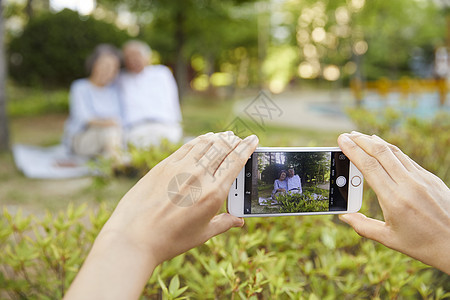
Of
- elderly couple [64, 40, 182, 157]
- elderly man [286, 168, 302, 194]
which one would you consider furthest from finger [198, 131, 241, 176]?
elderly couple [64, 40, 182, 157]

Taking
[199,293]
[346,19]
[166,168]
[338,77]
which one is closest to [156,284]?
[199,293]

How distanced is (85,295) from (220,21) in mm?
11513

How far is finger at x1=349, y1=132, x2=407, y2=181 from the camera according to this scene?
105cm

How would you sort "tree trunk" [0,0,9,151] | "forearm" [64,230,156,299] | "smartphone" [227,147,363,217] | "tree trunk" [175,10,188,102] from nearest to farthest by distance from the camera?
"forearm" [64,230,156,299], "smartphone" [227,147,363,217], "tree trunk" [0,0,9,151], "tree trunk" [175,10,188,102]

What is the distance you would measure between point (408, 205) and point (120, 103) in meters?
5.72

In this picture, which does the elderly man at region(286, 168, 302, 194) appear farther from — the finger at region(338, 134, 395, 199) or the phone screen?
the finger at region(338, 134, 395, 199)

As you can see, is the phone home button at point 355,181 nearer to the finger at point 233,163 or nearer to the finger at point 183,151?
the finger at point 233,163

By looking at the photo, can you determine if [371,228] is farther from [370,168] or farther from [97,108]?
[97,108]

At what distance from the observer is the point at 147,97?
227 inches

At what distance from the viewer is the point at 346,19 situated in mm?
19844

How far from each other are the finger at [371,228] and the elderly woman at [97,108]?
5027mm

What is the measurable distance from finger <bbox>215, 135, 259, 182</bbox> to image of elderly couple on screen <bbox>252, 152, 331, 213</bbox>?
0.29m

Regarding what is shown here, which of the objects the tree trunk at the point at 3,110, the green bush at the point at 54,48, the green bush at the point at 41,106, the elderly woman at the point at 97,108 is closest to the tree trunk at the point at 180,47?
the green bush at the point at 54,48

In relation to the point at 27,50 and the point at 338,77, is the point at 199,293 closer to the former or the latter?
the point at 27,50
